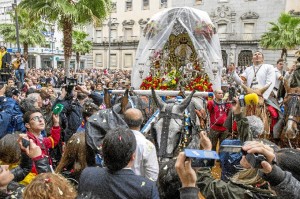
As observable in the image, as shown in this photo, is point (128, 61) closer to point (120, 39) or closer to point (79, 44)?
point (120, 39)

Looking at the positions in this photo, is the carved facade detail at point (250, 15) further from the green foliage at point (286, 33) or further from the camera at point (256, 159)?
the camera at point (256, 159)

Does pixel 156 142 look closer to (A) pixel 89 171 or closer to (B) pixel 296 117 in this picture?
(A) pixel 89 171

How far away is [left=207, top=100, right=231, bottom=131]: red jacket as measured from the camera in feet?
21.8

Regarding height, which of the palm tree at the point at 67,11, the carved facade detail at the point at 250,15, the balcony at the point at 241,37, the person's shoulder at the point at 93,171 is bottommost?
the person's shoulder at the point at 93,171

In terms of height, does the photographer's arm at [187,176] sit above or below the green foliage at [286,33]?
below

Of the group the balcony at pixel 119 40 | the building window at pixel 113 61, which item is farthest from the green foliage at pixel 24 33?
the building window at pixel 113 61

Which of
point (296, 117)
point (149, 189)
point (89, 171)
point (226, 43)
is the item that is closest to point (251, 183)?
point (149, 189)

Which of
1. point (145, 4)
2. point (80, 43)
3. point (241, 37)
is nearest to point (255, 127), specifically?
point (241, 37)

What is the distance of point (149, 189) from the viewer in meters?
2.28

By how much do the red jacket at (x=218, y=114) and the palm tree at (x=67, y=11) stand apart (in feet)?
25.0

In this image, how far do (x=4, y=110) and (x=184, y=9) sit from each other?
225 inches

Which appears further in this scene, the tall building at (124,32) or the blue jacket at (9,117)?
the tall building at (124,32)

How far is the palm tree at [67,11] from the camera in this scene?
39.8ft

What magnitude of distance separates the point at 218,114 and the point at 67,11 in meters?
7.91
